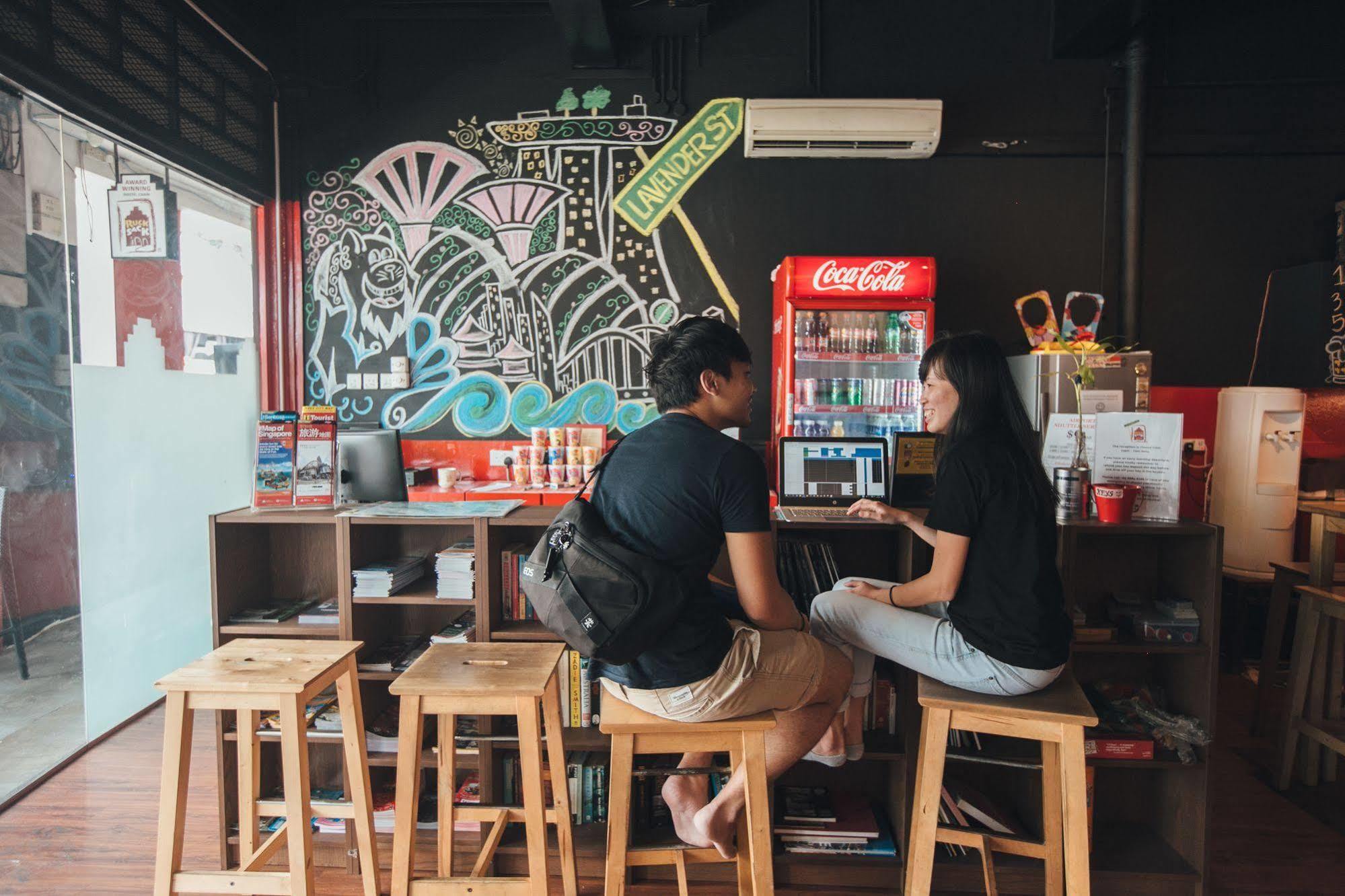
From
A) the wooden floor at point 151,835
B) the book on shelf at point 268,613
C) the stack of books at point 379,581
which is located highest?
the stack of books at point 379,581

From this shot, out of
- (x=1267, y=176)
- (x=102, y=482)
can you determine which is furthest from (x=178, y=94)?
(x=1267, y=176)

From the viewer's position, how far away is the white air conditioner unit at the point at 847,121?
14.1 ft

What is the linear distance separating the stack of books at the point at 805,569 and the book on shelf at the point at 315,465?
159 cm

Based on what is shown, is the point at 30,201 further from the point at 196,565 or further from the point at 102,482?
the point at 196,565

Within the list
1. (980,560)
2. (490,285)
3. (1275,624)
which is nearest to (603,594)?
(980,560)

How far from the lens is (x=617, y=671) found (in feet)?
5.99

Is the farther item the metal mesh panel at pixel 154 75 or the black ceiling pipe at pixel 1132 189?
the black ceiling pipe at pixel 1132 189

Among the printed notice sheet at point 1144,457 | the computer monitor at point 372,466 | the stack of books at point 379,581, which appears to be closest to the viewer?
the printed notice sheet at point 1144,457

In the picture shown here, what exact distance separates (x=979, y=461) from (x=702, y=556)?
749 mm

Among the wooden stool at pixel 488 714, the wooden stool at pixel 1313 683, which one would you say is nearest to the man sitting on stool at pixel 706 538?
the wooden stool at pixel 488 714

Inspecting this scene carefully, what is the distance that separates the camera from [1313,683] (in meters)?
3.01

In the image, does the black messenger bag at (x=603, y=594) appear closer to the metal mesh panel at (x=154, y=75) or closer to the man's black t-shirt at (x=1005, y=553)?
the man's black t-shirt at (x=1005, y=553)

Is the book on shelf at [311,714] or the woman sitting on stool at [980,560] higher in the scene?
the woman sitting on stool at [980,560]

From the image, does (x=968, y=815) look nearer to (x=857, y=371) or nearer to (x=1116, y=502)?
(x=1116, y=502)
